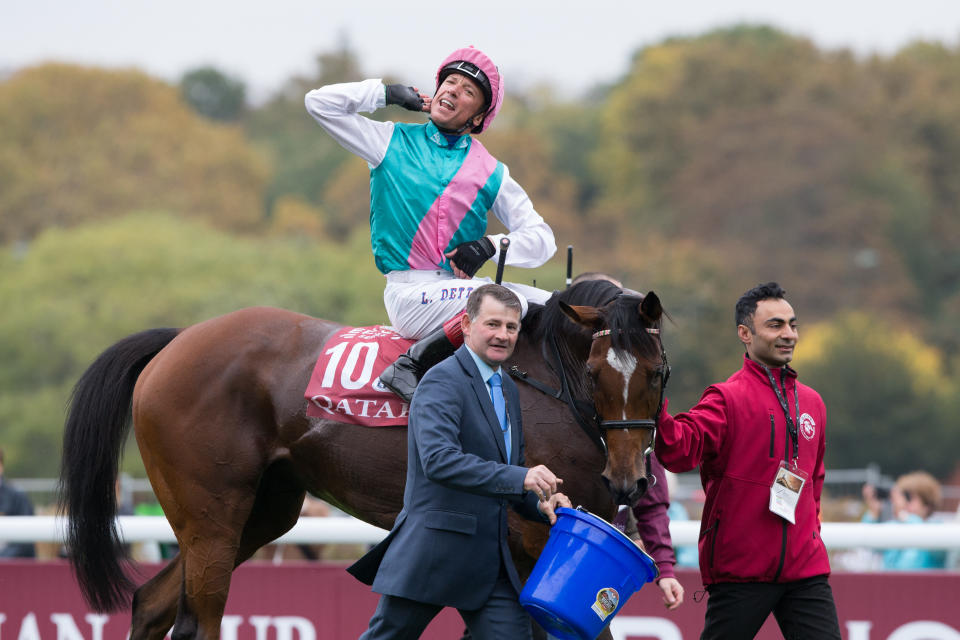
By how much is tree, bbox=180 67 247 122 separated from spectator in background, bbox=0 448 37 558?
8020cm

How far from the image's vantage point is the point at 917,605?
5965mm

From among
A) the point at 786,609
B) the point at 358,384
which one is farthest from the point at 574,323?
the point at 786,609

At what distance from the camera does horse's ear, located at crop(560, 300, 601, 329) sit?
4.46 meters

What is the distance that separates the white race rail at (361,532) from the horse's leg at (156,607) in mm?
463

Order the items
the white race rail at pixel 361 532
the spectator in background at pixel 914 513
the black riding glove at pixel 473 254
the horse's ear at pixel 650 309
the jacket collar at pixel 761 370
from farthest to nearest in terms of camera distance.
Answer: the spectator in background at pixel 914 513, the white race rail at pixel 361 532, the black riding glove at pixel 473 254, the jacket collar at pixel 761 370, the horse's ear at pixel 650 309

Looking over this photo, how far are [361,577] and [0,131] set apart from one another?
52468 millimetres

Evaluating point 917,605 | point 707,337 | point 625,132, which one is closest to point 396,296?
point 917,605

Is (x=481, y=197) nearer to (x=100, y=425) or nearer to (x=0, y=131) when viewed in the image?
(x=100, y=425)

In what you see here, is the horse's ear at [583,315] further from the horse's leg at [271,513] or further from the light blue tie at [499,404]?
the horse's leg at [271,513]

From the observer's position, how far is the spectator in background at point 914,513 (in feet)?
24.1

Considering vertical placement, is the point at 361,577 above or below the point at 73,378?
above

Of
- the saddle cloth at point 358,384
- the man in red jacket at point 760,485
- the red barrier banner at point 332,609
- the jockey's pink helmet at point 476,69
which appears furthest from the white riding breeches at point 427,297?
the red barrier banner at point 332,609

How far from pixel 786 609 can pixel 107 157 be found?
51.2 meters

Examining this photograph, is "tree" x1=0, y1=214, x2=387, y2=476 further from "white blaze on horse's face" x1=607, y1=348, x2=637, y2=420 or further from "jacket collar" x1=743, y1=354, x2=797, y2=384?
"white blaze on horse's face" x1=607, y1=348, x2=637, y2=420
